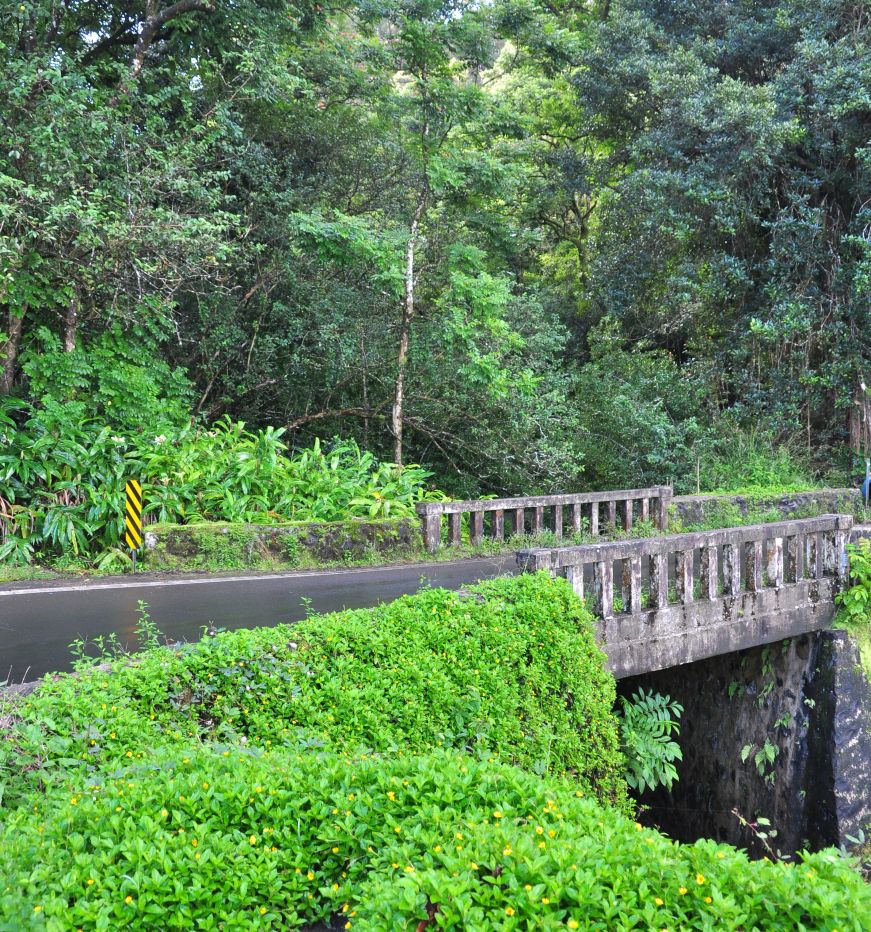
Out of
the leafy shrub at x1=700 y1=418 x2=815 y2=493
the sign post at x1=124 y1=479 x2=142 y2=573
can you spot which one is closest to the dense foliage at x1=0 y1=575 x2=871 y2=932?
the sign post at x1=124 y1=479 x2=142 y2=573

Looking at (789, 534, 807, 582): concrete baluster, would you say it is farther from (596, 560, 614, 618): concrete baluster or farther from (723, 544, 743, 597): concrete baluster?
(596, 560, 614, 618): concrete baluster

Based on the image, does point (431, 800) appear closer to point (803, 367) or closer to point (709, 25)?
point (803, 367)

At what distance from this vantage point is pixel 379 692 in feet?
17.8

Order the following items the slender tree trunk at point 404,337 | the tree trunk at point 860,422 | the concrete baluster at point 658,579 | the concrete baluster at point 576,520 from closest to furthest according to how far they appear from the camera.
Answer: the concrete baluster at point 658,579
the concrete baluster at point 576,520
the slender tree trunk at point 404,337
the tree trunk at point 860,422

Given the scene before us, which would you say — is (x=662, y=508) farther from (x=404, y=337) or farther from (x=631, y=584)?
(x=404, y=337)

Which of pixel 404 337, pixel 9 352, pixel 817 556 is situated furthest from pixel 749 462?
pixel 9 352

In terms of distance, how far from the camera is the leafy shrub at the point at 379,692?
187 inches

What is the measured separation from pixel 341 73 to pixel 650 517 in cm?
977

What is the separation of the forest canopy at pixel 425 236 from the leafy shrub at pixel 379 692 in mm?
7455

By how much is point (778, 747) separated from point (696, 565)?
2.24 meters

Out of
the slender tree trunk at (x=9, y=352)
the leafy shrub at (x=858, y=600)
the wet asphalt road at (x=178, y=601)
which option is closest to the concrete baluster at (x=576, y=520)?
the wet asphalt road at (x=178, y=601)

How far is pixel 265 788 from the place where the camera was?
144 inches

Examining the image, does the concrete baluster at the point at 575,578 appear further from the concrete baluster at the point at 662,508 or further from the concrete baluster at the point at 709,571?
the concrete baluster at the point at 662,508

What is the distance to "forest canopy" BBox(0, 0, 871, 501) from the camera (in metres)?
11.9
